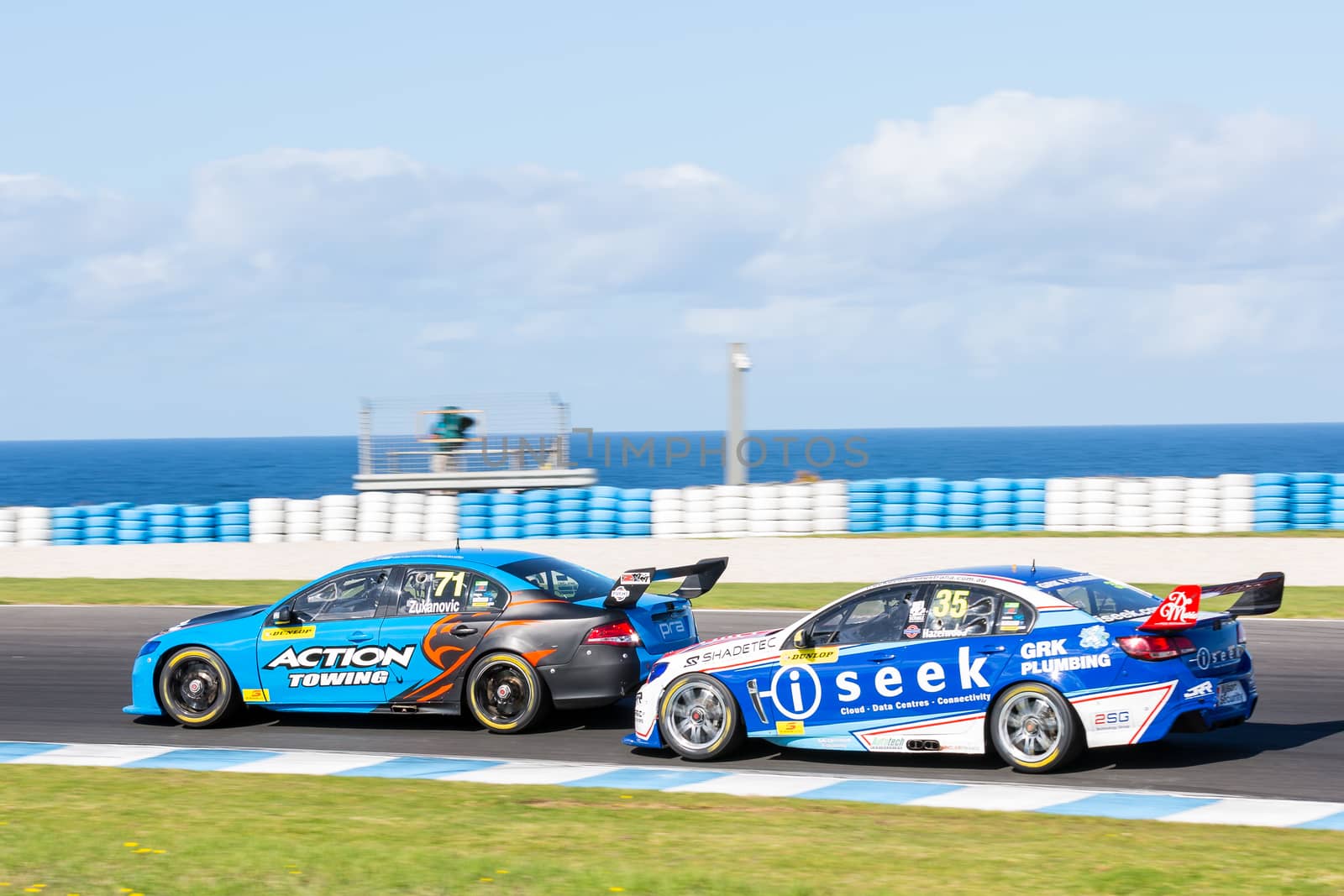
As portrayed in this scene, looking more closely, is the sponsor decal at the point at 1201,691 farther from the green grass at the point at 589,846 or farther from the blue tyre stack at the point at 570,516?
the blue tyre stack at the point at 570,516

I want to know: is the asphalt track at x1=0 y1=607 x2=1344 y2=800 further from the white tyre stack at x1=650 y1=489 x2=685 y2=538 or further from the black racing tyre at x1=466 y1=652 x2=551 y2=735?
the white tyre stack at x1=650 y1=489 x2=685 y2=538

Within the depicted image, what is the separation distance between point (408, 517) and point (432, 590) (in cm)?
1837

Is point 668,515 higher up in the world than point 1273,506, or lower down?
lower down

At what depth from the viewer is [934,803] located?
8242 millimetres

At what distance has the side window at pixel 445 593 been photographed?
434 inches

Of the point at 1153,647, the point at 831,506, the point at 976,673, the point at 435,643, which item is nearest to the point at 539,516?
the point at 831,506

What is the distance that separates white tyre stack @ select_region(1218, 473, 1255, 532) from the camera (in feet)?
85.8

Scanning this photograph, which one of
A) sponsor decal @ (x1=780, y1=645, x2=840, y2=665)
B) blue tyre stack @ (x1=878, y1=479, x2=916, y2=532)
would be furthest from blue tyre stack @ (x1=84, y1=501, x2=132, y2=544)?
sponsor decal @ (x1=780, y1=645, x2=840, y2=665)

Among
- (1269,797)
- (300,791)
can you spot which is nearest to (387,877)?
(300,791)

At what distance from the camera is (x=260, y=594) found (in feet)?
69.6

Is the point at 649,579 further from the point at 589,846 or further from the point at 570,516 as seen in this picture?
the point at 570,516

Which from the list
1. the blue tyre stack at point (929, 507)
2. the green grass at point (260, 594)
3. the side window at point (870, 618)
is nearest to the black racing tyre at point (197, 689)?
the side window at point (870, 618)

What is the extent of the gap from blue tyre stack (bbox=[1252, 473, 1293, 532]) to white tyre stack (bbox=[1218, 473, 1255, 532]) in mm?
85

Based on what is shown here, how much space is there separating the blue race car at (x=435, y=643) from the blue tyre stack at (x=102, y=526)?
20.5 m
